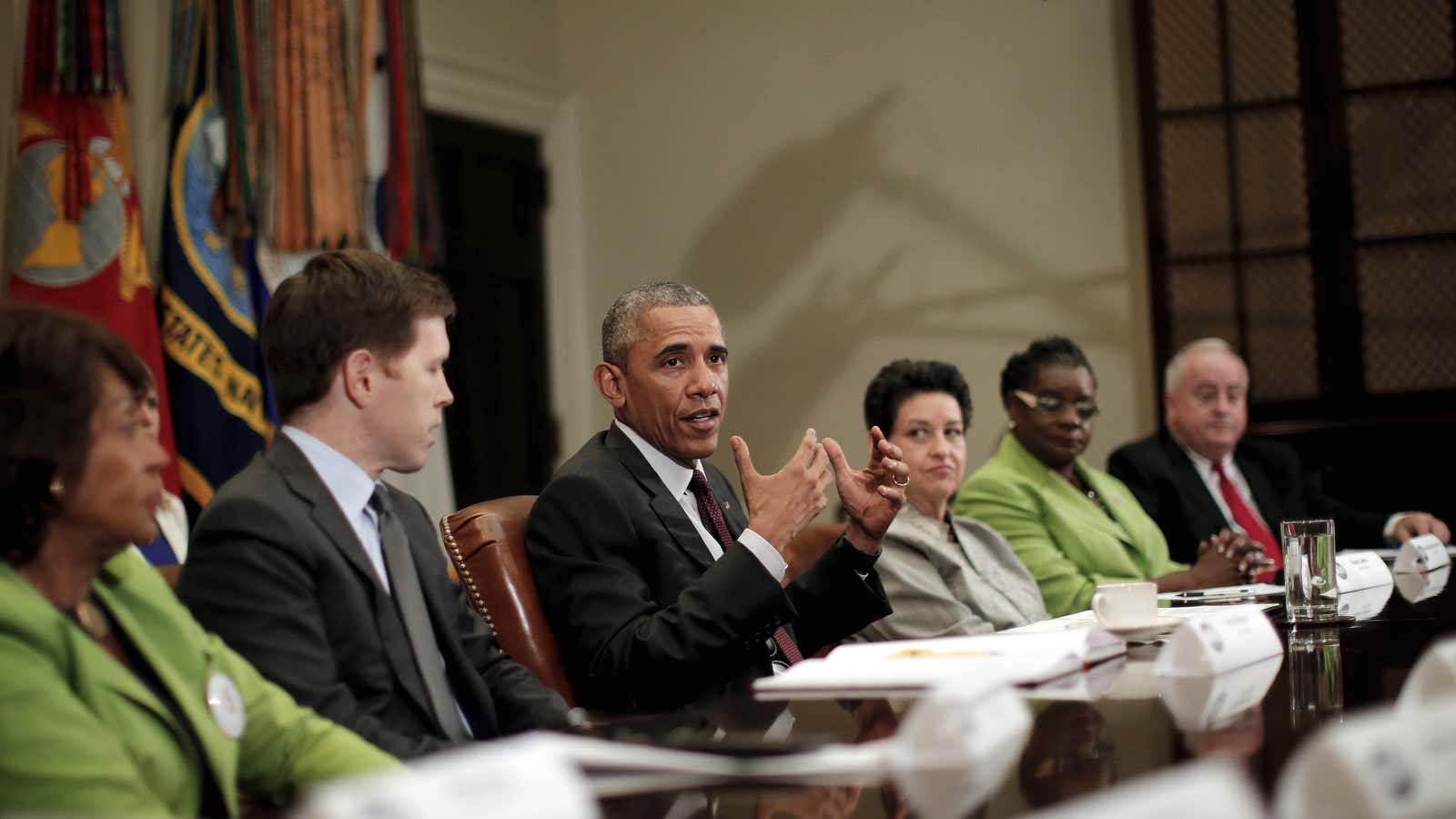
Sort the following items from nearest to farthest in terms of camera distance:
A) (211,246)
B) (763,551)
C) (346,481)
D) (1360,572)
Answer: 1. (346,481)
2. (763,551)
3. (1360,572)
4. (211,246)

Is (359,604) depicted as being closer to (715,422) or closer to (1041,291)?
(715,422)

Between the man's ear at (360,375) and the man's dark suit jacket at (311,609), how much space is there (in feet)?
0.31

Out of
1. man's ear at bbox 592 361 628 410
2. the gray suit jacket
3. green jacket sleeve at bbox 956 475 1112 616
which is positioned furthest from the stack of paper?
green jacket sleeve at bbox 956 475 1112 616

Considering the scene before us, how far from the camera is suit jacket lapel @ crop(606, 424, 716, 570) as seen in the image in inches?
86.7

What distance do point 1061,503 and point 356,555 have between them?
7.36 ft

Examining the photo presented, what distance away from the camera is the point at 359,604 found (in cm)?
158

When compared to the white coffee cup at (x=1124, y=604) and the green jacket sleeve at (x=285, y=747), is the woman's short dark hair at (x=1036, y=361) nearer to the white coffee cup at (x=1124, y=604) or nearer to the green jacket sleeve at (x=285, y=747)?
the white coffee cup at (x=1124, y=604)

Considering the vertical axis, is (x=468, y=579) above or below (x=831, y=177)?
below

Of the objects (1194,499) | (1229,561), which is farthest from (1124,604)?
(1194,499)

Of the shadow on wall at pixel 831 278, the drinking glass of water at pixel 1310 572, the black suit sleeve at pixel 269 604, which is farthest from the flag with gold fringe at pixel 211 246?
the drinking glass of water at pixel 1310 572

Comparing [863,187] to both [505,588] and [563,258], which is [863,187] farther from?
[505,588]

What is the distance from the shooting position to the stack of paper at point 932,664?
4.59 ft

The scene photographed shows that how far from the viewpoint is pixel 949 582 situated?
113 inches

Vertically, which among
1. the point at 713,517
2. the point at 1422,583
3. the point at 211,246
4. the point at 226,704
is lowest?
the point at 1422,583
